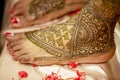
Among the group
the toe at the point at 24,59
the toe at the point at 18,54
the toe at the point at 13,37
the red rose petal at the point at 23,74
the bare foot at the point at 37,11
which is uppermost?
the bare foot at the point at 37,11

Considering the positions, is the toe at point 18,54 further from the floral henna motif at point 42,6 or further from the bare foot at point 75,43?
the floral henna motif at point 42,6

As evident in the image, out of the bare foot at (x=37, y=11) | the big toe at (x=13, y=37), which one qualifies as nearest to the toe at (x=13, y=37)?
the big toe at (x=13, y=37)

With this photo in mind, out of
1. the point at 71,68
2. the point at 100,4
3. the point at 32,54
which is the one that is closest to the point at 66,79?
the point at 71,68

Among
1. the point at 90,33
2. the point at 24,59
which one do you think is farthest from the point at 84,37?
the point at 24,59

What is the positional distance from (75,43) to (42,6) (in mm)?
283

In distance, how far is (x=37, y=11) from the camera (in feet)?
3.36

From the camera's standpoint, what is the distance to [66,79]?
0.79 metres

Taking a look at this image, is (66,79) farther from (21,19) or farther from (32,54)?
(21,19)

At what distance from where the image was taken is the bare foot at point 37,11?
1.03 metres

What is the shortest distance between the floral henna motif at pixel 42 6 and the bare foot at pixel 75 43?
0.58ft

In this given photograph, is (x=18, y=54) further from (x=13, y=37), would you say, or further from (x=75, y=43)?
(x=75, y=43)

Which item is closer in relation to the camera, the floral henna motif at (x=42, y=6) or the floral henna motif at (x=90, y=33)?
the floral henna motif at (x=90, y=33)

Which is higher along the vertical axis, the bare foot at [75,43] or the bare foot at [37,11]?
the bare foot at [37,11]

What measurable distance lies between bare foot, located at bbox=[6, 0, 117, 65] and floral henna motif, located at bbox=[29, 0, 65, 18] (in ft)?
0.58
